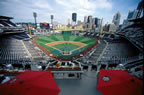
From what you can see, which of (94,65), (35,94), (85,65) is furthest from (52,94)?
(94,65)

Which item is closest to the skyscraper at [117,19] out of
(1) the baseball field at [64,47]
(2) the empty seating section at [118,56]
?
(1) the baseball field at [64,47]

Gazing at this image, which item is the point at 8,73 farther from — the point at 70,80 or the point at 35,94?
the point at 70,80

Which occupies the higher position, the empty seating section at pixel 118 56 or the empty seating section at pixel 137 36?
the empty seating section at pixel 137 36

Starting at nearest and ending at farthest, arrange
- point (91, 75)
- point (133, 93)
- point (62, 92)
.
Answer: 1. point (133, 93)
2. point (62, 92)
3. point (91, 75)

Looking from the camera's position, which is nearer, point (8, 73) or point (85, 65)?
point (8, 73)

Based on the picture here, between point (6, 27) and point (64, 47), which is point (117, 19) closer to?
point (64, 47)

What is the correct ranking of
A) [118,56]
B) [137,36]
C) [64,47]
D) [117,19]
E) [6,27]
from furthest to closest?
[117,19] → [64,47] → [6,27] → [137,36] → [118,56]

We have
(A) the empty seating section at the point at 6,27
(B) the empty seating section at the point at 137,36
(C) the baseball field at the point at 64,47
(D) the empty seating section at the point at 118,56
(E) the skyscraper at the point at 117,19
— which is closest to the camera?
(D) the empty seating section at the point at 118,56

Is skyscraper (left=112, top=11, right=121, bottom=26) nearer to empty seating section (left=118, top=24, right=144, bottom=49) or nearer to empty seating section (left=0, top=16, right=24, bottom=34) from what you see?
empty seating section (left=118, top=24, right=144, bottom=49)

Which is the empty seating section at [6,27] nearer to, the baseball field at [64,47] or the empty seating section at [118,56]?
the baseball field at [64,47]

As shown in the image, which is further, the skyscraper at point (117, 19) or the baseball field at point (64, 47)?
the skyscraper at point (117, 19)

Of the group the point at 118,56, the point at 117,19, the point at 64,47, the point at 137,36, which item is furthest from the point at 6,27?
the point at 117,19
